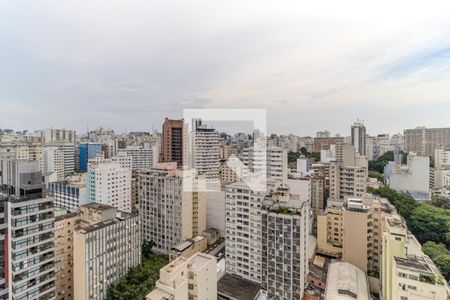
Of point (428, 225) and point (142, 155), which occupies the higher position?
point (142, 155)

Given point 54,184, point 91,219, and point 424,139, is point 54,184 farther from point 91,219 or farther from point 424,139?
point 424,139

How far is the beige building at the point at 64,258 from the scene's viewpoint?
4.15 meters

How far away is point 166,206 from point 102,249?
6.31 ft

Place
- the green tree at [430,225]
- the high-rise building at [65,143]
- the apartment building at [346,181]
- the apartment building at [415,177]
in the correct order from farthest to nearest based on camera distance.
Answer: the high-rise building at [65,143], the apartment building at [415,177], the apartment building at [346,181], the green tree at [430,225]

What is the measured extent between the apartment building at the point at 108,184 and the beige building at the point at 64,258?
2.75m

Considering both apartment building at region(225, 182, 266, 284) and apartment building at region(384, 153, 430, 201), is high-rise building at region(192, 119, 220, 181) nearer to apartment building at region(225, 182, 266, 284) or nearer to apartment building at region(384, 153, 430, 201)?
apartment building at region(225, 182, 266, 284)

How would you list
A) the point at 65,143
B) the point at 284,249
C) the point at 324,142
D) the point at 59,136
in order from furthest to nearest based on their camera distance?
the point at 59,136 < the point at 65,143 < the point at 324,142 < the point at 284,249

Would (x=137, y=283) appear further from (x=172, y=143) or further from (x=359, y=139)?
(x=359, y=139)

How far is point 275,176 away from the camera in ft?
21.8

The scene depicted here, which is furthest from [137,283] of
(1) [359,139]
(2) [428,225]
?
(1) [359,139]

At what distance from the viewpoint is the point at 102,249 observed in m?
4.01

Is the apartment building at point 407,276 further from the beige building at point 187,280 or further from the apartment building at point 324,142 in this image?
the apartment building at point 324,142

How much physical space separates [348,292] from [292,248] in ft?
3.26

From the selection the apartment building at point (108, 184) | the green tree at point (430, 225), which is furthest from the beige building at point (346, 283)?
the apartment building at point (108, 184)
